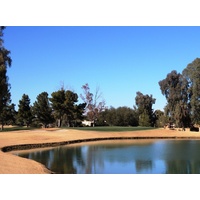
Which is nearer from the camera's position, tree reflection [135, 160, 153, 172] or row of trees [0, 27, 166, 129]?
tree reflection [135, 160, 153, 172]

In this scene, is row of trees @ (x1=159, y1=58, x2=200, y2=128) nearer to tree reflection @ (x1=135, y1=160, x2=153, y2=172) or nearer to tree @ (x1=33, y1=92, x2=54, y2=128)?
tree @ (x1=33, y1=92, x2=54, y2=128)

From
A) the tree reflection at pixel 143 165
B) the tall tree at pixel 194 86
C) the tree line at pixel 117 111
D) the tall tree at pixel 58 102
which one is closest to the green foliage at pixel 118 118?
the tree line at pixel 117 111

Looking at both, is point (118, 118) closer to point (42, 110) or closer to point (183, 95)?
point (183, 95)

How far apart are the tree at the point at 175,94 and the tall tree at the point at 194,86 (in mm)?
774

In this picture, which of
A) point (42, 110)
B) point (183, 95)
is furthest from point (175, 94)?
point (42, 110)

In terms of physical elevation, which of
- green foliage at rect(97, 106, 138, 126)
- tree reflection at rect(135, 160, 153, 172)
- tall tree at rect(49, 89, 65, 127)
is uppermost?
tall tree at rect(49, 89, 65, 127)

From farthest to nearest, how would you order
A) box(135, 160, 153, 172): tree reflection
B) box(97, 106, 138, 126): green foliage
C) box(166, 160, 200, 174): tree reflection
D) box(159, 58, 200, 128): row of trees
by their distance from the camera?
box(97, 106, 138, 126): green foliage, box(159, 58, 200, 128): row of trees, box(135, 160, 153, 172): tree reflection, box(166, 160, 200, 174): tree reflection

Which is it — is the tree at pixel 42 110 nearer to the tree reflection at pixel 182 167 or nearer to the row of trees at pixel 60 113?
the row of trees at pixel 60 113

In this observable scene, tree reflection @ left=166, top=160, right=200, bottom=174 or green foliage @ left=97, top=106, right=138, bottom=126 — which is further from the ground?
green foliage @ left=97, top=106, right=138, bottom=126

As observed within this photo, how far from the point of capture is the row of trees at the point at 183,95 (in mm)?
40188

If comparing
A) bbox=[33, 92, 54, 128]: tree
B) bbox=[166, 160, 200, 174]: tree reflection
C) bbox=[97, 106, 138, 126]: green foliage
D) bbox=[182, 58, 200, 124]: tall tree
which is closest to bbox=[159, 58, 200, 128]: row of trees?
bbox=[182, 58, 200, 124]: tall tree

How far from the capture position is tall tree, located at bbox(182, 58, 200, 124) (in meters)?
41.0
